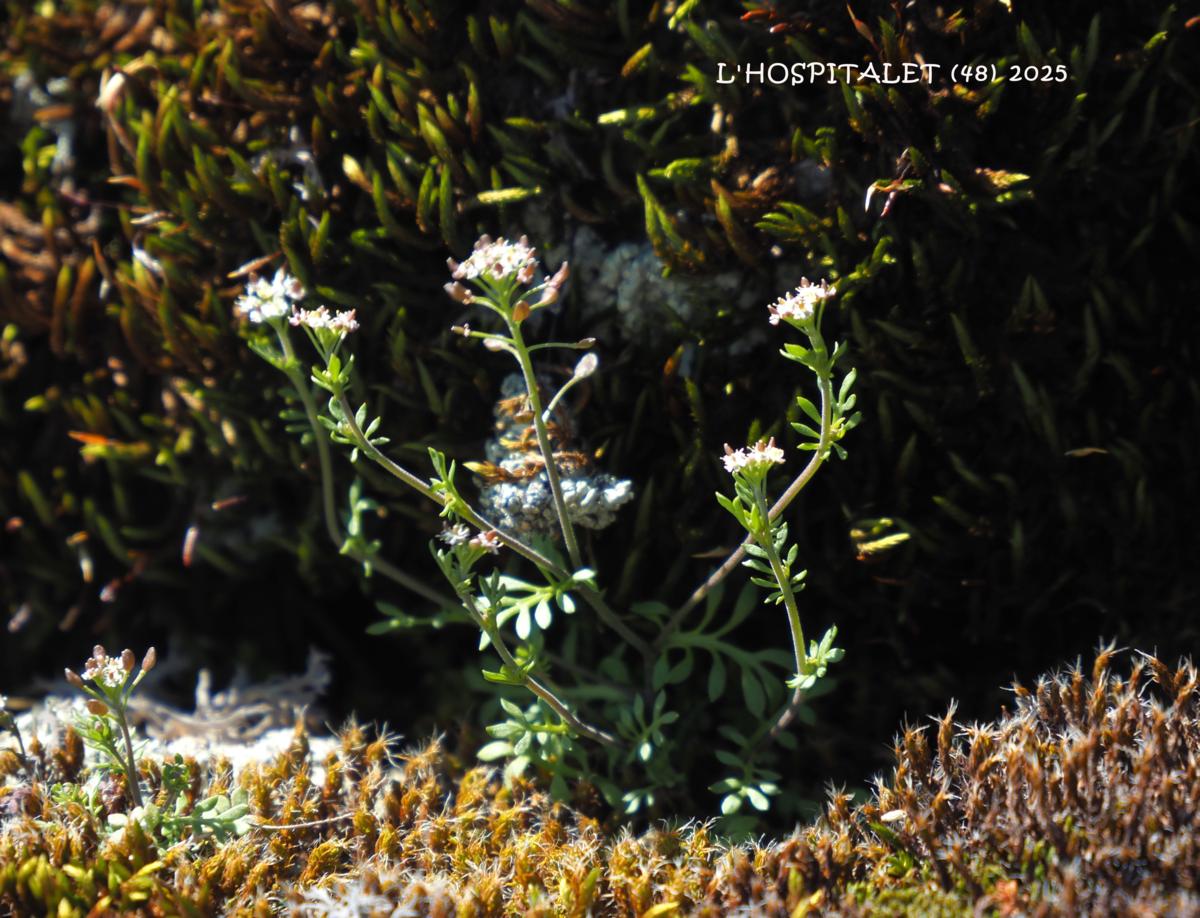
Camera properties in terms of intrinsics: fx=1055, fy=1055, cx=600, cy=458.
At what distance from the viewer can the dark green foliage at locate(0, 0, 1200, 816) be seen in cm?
253

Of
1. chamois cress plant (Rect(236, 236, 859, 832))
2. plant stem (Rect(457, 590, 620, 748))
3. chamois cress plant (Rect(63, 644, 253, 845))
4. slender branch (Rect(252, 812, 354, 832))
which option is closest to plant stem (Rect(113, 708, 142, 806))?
chamois cress plant (Rect(63, 644, 253, 845))

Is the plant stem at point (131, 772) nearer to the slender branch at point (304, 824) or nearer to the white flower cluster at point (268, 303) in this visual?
the slender branch at point (304, 824)

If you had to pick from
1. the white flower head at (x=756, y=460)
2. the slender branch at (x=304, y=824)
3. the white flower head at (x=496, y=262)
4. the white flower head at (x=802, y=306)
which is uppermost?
the white flower head at (x=496, y=262)

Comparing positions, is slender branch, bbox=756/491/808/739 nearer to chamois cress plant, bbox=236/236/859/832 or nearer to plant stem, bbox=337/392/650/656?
chamois cress plant, bbox=236/236/859/832

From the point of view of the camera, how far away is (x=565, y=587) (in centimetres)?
240

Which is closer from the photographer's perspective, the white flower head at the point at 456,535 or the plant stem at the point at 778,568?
the plant stem at the point at 778,568

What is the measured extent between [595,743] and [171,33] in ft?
7.75

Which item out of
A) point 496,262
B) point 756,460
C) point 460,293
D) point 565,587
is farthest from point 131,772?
point 756,460

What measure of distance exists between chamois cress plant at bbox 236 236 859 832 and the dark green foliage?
154 millimetres

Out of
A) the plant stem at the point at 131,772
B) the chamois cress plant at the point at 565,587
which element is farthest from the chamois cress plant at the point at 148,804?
the chamois cress plant at the point at 565,587

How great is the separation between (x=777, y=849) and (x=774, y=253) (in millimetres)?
1395

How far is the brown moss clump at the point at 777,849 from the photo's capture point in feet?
6.54

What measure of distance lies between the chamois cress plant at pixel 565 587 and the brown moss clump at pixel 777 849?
0.67 ft

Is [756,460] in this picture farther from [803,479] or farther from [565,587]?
[565,587]
